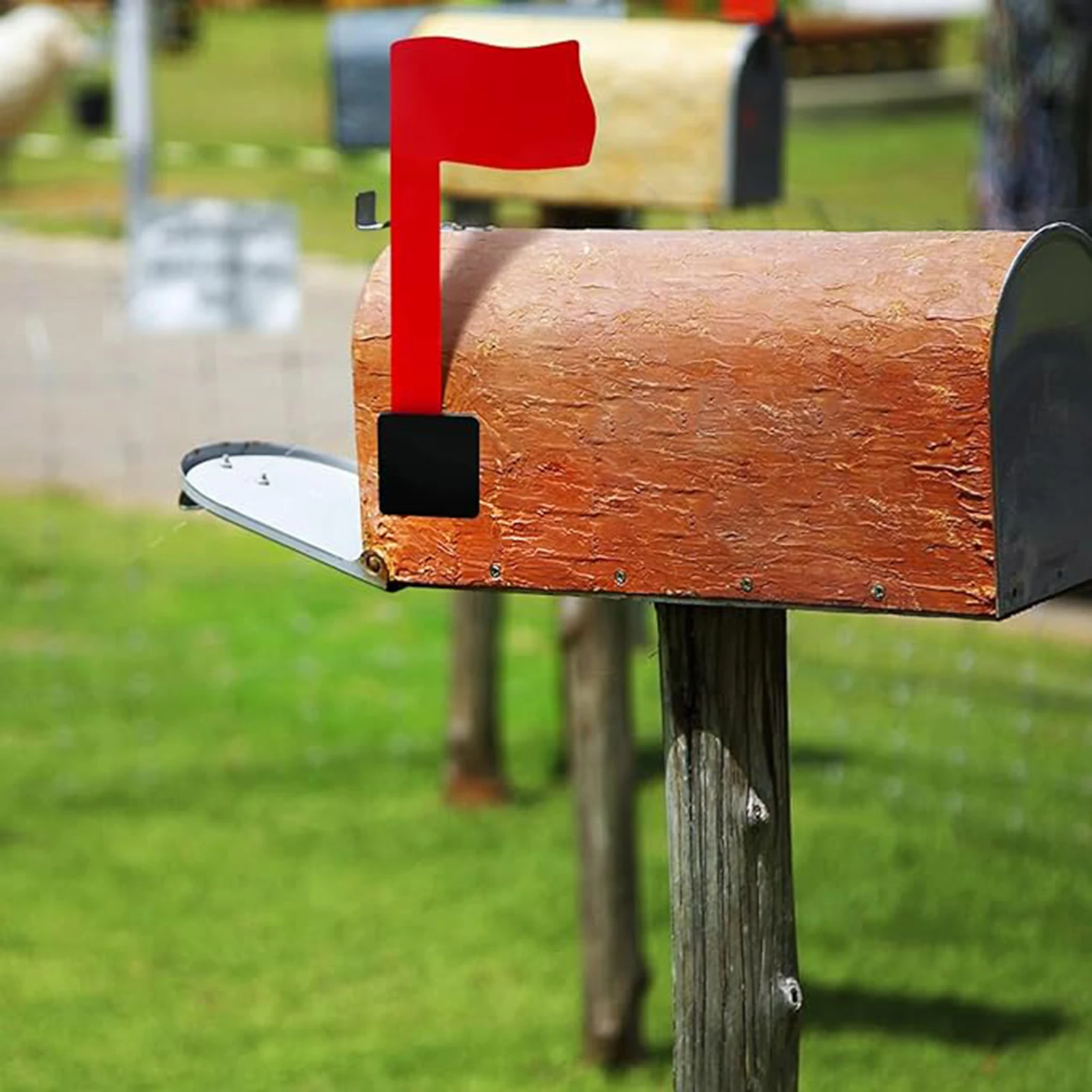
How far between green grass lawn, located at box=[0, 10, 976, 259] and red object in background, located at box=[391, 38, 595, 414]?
8.64m

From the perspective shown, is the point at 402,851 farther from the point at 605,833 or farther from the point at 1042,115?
the point at 1042,115

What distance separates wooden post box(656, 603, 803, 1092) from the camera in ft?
8.43

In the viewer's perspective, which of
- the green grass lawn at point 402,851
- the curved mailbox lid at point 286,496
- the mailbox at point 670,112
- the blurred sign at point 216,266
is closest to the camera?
the curved mailbox lid at point 286,496

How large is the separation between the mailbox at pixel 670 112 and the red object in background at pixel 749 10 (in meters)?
0.39

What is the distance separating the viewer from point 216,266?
6.22m

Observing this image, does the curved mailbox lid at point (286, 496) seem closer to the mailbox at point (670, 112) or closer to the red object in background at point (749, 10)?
the red object in background at point (749, 10)

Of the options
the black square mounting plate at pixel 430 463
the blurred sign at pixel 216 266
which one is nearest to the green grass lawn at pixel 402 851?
the blurred sign at pixel 216 266

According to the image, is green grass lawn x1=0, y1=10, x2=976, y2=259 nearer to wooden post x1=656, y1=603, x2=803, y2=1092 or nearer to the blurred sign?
the blurred sign

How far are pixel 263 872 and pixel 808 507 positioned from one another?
134 inches

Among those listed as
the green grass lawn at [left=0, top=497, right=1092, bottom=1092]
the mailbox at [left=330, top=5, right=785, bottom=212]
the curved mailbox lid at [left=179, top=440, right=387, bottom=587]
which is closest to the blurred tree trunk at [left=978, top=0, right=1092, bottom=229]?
the green grass lawn at [left=0, top=497, right=1092, bottom=1092]

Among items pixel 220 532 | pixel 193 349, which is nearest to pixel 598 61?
pixel 220 532

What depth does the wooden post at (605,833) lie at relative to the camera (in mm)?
4398

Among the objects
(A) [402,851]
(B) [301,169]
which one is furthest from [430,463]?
(B) [301,169]

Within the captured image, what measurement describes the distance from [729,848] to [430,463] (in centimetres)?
58
